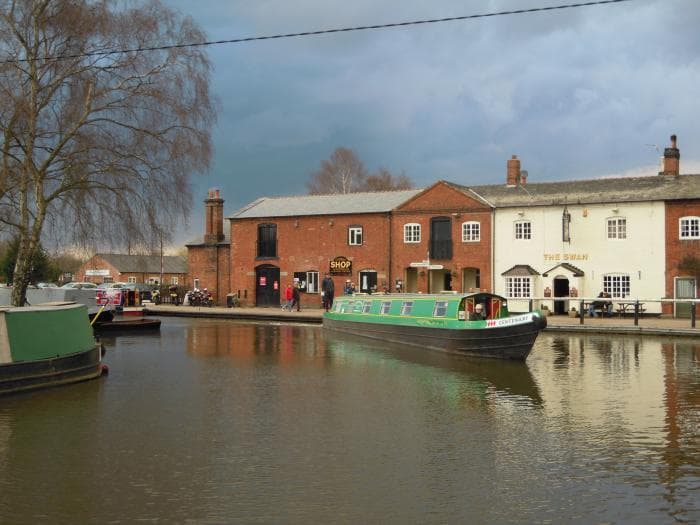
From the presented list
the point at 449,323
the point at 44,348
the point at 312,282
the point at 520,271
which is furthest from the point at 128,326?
the point at 520,271

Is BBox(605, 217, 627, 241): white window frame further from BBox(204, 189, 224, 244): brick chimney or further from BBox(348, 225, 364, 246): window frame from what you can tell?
BBox(204, 189, 224, 244): brick chimney

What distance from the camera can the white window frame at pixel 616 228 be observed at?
1409 inches

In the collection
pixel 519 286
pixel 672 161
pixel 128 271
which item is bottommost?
pixel 519 286

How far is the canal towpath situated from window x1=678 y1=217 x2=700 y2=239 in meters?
3.83

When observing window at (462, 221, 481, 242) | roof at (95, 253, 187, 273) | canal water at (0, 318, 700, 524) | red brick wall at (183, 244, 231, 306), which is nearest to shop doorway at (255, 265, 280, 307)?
red brick wall at (183, 244, 231, 306)

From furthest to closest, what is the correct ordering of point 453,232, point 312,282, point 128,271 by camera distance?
point 128,271 → point 312,282 → point 453,232

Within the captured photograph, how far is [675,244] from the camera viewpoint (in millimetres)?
34562

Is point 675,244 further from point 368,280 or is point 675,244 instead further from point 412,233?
point 368,280

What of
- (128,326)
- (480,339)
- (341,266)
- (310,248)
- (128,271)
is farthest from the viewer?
(128,271)

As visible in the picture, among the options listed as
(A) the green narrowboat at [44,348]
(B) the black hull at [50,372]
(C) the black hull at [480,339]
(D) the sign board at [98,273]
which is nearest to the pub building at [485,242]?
(C) the black hull at [480,339]

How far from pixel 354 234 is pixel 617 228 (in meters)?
14.0

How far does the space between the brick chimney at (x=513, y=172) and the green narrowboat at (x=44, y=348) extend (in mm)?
27858

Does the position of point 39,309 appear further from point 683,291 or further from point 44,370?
point 683,291

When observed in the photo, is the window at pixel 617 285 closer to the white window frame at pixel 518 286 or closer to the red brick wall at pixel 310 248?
the white window frame at pixel 518 286
